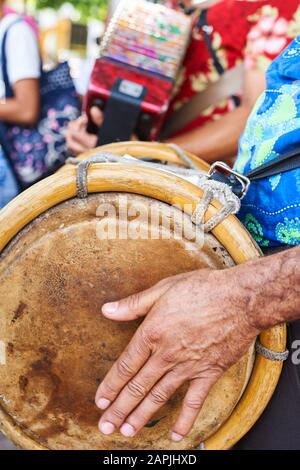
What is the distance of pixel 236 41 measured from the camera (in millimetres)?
1869

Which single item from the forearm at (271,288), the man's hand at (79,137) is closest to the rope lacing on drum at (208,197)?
the forearm at (271,288)

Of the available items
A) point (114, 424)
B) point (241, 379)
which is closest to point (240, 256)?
point (241, 379)

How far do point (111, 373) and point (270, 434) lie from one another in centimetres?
36

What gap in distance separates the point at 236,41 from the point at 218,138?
32 cm

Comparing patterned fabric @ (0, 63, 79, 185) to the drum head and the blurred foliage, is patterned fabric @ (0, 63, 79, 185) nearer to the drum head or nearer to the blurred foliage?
the drum head

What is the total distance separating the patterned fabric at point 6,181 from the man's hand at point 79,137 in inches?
11.4

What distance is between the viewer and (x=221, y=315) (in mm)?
892

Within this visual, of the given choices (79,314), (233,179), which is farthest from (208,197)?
(79,314)

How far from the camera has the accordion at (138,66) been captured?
6.06ft

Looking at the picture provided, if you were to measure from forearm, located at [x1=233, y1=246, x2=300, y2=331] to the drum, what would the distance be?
11 cm

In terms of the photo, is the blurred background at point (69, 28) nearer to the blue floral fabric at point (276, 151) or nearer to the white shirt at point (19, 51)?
the white shirt at point (19, 51)

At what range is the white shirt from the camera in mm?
2299

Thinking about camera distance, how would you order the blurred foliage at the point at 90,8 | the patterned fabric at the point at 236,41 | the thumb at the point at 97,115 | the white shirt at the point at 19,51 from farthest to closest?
the blurred foliage at the point at 90,8 → the white shirt at the point at 19,51 → the thumb at the point at 97,115 → the patterned fabric at the point at 236,41

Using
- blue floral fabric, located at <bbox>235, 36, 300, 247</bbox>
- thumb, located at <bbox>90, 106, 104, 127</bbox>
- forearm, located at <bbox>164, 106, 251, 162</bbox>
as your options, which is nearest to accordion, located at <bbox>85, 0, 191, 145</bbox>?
thumb, located at <bbox>90, 106, 104, 127</bbox>
